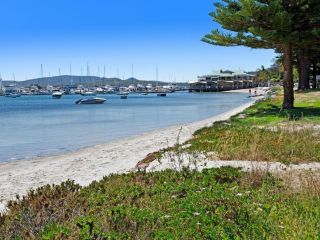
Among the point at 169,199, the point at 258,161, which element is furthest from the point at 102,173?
the point at 169,199

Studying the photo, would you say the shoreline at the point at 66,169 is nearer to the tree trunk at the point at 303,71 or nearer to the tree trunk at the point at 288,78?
the tree trunk at the point at 288,78

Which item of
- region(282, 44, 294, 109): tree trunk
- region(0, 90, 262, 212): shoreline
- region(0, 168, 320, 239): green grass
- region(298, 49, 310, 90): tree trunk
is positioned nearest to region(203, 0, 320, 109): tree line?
region(282, 44, 294, 109): tree trunk

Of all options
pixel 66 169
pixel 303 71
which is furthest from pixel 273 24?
pixel 303 71

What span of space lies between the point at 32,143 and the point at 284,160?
20282mm

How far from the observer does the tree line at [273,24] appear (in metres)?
28.0

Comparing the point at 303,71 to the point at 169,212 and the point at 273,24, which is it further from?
the point at 169,212

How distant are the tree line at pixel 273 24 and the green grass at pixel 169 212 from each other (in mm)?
20135

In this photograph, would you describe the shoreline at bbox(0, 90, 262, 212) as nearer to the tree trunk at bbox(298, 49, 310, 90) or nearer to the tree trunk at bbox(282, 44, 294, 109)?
the tree trunk at bbox(282, 44, 294, 109)

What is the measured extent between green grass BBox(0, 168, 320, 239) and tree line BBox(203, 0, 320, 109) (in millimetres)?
20135

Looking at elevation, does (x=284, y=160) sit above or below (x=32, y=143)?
above

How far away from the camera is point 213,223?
635 cm

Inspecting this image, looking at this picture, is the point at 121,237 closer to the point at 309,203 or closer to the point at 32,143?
the point at 309,203

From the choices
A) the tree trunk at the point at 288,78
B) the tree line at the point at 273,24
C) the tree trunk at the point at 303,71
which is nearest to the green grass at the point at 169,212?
the tree line at the point at 273,24

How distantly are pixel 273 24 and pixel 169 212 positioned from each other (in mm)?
23683
